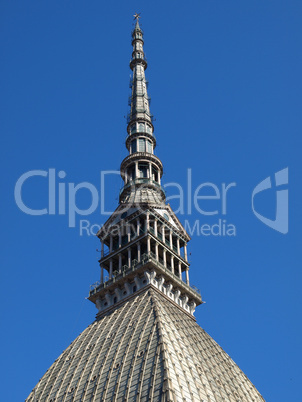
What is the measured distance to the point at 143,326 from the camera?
67.8 meters

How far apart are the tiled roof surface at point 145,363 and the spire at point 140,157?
1846cm

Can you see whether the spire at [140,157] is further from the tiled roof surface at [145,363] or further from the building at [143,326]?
the tiled roof surface at [145,363]

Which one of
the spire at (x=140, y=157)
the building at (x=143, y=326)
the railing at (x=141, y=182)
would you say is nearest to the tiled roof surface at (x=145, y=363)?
the building at (x=143, y=326)

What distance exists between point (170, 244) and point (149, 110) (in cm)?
2894

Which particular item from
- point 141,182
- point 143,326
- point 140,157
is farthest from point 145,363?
point 140,157

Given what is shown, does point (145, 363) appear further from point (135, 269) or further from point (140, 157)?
point (140, 157)

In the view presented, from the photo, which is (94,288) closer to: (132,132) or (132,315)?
(132,315)

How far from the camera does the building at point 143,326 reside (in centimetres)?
6075

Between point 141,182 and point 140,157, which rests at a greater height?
point 140,157

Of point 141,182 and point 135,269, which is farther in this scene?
point 141,182

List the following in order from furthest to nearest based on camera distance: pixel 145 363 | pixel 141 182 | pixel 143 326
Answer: pixel 141 182 < pixel 143 326 < pixel 145 363

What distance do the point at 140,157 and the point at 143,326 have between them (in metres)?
33.3

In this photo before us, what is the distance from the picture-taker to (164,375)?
57.6m

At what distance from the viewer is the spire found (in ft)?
298
